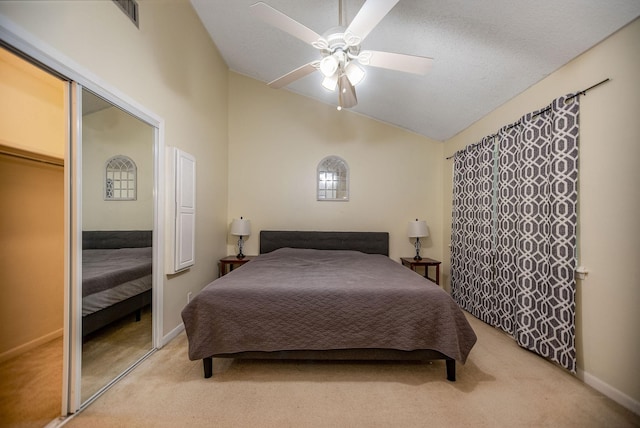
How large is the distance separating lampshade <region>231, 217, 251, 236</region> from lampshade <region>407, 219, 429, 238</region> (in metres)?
2.45

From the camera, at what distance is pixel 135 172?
221 cm

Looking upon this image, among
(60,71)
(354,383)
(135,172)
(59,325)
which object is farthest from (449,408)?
(59,325)

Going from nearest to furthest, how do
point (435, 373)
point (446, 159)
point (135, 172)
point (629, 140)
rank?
point (629, 140)
point (435, 373)
point (135, 172)
point (446, 159)

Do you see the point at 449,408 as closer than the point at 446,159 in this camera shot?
Yes

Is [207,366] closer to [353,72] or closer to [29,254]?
[29,254]

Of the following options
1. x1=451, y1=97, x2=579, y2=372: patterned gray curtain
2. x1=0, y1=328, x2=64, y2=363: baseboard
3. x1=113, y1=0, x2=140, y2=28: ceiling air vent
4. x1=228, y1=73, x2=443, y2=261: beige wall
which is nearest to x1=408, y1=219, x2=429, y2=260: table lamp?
x1=228, y1=73, x2=443, y2=261: beige wall

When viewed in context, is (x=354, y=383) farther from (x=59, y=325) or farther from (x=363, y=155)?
(x=363, y=155)

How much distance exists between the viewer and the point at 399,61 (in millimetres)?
1910

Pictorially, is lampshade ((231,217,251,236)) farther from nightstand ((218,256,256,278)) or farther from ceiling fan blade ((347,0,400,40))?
ceiling fan blade ((347,0,400,40))

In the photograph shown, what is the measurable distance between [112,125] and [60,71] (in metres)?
0.49

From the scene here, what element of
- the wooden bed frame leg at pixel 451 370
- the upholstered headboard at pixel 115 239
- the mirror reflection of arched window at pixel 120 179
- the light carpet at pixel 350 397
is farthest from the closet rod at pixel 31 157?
the wooden bed frame leg at pixel 451 370

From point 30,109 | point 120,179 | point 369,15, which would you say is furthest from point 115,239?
point 369,15

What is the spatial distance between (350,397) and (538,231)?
6.85 feet

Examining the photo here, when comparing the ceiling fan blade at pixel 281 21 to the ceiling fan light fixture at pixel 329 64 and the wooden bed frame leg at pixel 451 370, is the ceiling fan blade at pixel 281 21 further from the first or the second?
the wooden bed frame leg at pixel 451 370
